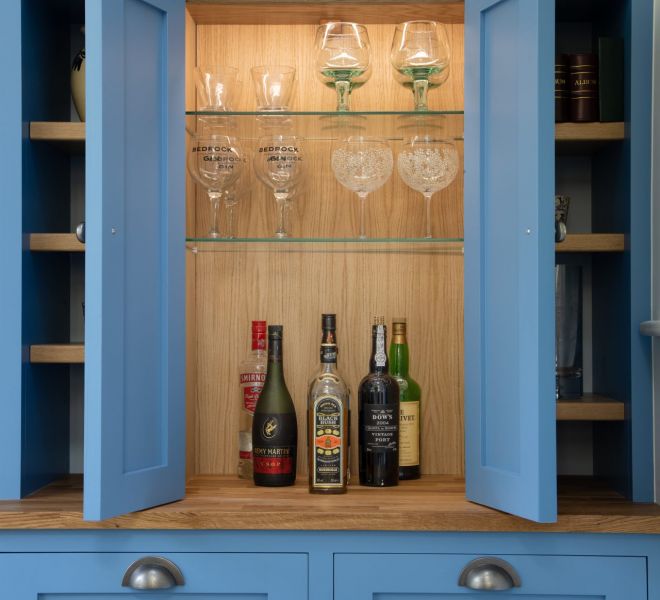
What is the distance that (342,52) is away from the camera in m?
2.09

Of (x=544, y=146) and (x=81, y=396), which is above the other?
(x=544, y=146)

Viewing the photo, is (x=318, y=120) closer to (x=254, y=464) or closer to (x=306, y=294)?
(x=306, y=294)

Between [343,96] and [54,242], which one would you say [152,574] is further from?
[343,96]

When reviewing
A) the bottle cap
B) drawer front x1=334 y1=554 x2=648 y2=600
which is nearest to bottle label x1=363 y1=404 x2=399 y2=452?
the bottle cap

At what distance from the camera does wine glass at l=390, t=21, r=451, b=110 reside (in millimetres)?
2078

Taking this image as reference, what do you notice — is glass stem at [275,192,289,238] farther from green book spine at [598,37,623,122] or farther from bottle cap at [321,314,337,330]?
green book spine at [598,37,623,122]

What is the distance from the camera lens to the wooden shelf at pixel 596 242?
6.60ft

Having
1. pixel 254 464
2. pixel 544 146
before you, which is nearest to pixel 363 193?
pixel 544 146

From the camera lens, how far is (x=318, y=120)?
218cm

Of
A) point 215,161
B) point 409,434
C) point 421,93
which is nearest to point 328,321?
point 409,434

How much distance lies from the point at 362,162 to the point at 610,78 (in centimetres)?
60

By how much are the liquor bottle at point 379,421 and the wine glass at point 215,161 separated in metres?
0.51

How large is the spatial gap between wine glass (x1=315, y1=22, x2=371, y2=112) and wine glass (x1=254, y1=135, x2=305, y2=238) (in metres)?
0.18

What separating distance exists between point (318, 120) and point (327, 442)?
78 cm
